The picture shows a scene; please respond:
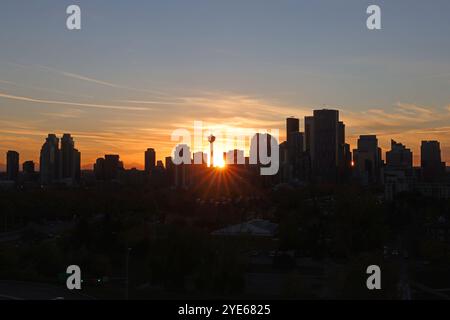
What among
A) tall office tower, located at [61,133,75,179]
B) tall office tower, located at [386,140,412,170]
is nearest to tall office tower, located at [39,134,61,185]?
tall office tower, located at [61,133,75,179]

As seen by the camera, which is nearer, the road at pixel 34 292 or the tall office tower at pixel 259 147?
the road at pixel 34 292

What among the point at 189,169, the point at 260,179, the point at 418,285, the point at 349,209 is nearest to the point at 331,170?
the point at 260,179

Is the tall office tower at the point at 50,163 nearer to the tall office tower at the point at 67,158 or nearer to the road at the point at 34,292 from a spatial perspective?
the tall office tower at the point at 67,158

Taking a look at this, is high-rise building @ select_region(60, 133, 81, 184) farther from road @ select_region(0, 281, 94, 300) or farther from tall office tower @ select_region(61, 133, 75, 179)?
road @ select_region(0, 281, 94, 300)

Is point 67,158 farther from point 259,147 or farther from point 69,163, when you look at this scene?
point 259,147

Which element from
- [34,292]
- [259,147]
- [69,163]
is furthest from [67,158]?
[34,292]

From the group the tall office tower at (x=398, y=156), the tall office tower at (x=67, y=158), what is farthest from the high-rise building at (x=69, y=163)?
the tall office tower at (x=398, y=156)
